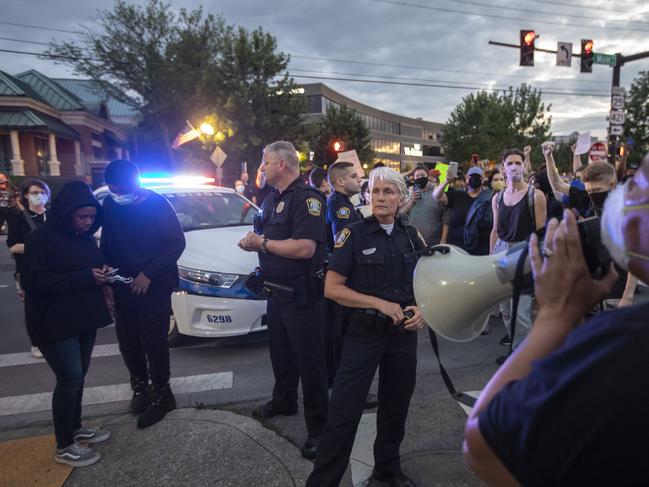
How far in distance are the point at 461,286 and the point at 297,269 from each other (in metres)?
1.85

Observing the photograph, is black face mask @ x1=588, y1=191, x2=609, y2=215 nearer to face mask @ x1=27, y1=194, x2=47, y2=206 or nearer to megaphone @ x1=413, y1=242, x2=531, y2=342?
megaphone @ x1=413, y1=242, x2=531, y2=342

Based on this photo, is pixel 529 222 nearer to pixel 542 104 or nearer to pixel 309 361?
pixel 309 361

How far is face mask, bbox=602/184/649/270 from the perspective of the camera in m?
0.79

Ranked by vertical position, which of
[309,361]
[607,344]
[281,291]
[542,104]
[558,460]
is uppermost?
[542,104]

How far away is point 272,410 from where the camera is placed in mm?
3334

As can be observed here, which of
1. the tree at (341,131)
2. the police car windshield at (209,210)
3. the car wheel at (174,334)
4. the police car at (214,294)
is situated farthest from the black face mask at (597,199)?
the tree at (341,131)

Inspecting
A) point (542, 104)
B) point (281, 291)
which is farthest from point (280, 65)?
point (281, 291)

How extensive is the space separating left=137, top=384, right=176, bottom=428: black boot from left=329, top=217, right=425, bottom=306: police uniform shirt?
1931mm

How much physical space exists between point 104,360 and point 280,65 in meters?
33.0

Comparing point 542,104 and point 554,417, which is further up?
point 542,104

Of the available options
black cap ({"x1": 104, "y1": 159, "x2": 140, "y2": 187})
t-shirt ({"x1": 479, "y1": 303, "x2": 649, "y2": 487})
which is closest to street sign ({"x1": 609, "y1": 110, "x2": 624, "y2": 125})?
black cap ({"x1": 104, "y1": 159, "x2": 140, "y2": 187})

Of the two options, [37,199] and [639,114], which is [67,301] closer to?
[37,199]

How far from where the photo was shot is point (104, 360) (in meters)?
4.70

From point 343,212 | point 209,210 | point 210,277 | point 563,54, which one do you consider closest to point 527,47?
point 563,54
